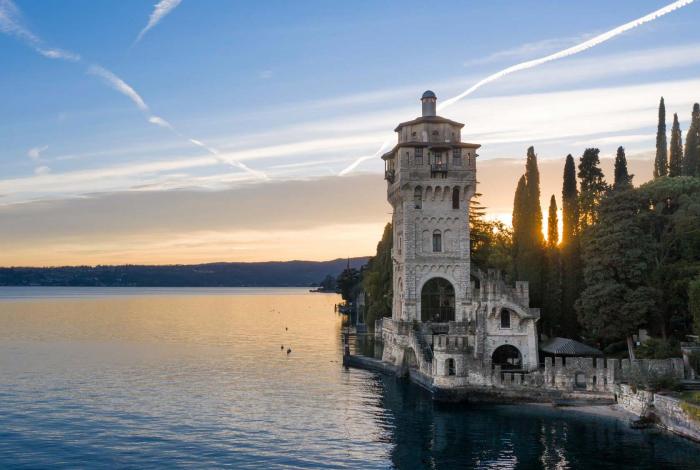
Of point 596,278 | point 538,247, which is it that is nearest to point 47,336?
point 538,247

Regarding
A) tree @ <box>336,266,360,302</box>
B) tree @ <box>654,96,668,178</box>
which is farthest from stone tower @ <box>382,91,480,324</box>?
tree @ <box>336,266,360,302</box>

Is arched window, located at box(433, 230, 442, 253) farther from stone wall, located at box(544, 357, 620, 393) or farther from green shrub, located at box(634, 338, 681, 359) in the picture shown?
green shrub, located at box(634, 338, 681, 359)

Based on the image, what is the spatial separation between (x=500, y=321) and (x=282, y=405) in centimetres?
1770

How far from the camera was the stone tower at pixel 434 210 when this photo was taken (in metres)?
63.9

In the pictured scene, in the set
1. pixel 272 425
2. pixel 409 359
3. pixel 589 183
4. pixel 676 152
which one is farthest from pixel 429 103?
pixel 676 152

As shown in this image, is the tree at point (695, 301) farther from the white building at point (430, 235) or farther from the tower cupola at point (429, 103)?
the tower cupola at point (429, 103)

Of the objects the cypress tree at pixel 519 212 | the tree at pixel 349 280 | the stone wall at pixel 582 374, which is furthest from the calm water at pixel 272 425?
the tree at pixel 349 280

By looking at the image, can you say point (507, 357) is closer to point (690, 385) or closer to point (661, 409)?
point (690, 385)

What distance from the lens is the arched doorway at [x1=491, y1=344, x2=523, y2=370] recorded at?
55781 mm

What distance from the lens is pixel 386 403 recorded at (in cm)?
5144

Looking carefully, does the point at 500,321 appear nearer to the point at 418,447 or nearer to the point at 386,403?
the point at 386,403

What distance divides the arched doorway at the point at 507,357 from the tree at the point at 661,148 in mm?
51427

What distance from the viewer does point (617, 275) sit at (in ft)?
177

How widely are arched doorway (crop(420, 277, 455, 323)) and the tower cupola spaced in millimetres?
15516
